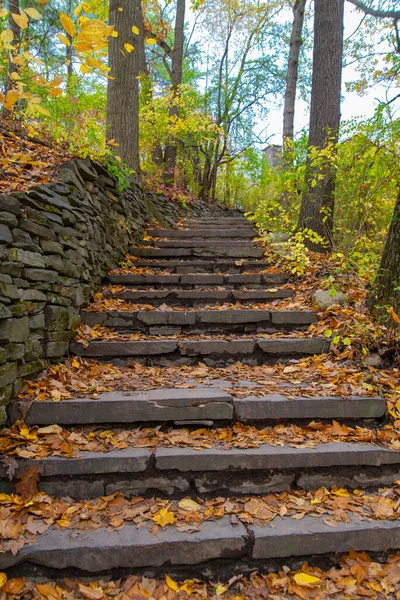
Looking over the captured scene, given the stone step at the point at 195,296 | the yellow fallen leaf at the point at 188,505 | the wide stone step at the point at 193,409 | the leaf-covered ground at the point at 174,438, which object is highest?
the stone step at the point at 195,296

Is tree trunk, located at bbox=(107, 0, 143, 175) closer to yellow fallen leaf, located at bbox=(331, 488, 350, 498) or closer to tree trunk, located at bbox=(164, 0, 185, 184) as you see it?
tree trunk, located at bbox=(164, 0, 185, 184)

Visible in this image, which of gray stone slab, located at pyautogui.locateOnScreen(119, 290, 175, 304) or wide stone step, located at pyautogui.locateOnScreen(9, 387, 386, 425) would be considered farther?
gray stone slab, located at pyautogui.locateOnScreen(119, 290, 175, 304)

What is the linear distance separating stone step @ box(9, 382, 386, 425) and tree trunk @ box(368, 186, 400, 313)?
3.25 ft

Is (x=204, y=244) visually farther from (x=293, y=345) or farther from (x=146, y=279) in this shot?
(x=293, y=345)

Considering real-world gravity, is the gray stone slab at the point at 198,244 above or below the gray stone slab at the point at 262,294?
above

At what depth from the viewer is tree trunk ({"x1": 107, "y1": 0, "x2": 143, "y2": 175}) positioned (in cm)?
569

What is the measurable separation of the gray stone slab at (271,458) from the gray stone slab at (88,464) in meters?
0.13

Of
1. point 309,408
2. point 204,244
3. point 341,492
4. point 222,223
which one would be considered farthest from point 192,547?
point 222,223

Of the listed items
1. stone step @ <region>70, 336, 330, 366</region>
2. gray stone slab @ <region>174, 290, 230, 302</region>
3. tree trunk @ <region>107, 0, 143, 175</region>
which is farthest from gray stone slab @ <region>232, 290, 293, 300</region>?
tree trunk @ <region>107, 0, 143, 175</region>

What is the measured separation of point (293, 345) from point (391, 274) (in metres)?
1.02

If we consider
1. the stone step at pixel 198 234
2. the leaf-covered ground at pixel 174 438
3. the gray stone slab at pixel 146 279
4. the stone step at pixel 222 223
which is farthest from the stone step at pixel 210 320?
the stone step at pixel 222 223

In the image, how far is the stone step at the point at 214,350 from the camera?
312 centimetres

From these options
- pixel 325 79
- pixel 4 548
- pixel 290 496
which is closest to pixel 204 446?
pixel 290 496

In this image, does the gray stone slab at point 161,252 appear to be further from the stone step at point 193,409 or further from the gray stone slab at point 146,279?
the stone step at point 193,409
